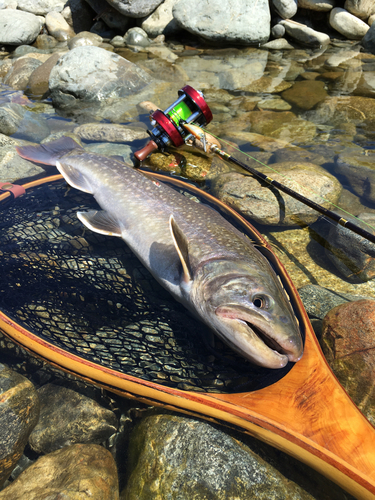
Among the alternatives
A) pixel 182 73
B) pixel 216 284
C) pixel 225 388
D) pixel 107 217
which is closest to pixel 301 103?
pixel 182 73

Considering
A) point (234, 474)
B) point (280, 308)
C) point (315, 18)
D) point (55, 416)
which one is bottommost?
point (55, 416)

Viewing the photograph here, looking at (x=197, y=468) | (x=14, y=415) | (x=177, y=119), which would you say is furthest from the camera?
(x=177, y=119)

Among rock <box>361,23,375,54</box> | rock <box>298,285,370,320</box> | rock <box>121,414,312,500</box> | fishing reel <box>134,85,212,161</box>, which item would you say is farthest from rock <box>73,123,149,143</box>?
rock <box>361,23,375,54</box>

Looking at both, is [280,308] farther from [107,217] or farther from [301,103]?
[301,103]

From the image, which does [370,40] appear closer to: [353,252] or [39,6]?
[353,252]

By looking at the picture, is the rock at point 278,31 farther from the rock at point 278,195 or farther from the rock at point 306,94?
the rock at point 278,195

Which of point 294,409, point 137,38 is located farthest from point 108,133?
point 137,38

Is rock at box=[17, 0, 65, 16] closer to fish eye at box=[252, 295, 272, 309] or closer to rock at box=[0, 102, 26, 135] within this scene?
rock at box=[0, 102, 26, 135]
